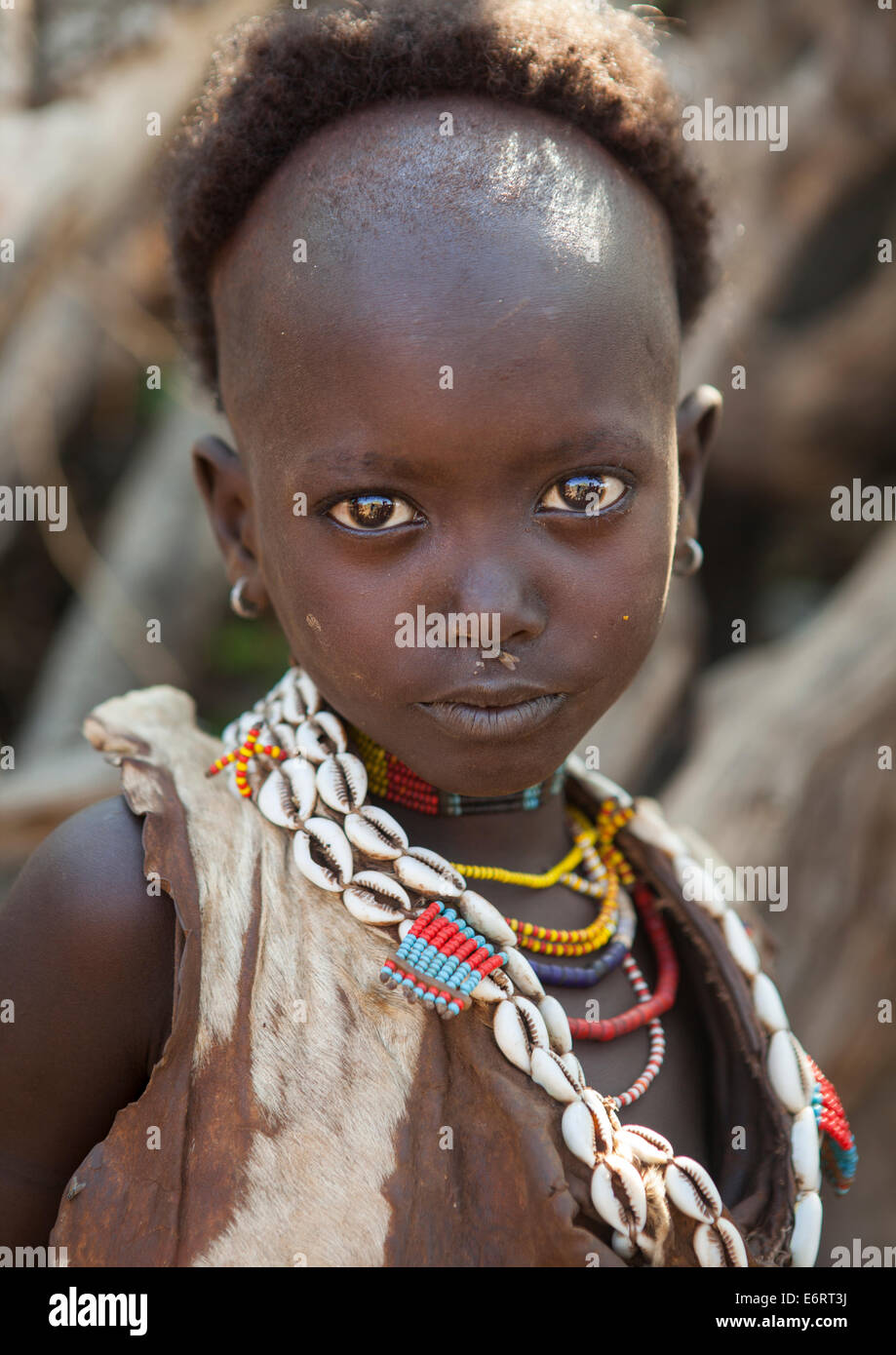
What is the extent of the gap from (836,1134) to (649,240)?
1.16m

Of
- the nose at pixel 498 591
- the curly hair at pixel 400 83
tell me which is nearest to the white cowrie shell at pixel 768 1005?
the nose at pixel 498 591

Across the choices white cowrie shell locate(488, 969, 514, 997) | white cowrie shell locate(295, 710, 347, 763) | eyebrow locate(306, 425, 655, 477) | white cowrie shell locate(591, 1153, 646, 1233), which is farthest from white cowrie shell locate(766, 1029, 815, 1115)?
eyebrow locate(306, 425, 655, 477)

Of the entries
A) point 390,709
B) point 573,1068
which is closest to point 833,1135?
point 573,1068

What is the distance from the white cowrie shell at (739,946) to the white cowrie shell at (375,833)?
55 cm

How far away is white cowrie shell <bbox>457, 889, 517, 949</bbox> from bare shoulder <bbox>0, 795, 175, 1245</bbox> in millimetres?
319

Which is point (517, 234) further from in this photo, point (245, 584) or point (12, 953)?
point (12, 953)

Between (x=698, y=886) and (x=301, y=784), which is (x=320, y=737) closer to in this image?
(x=301, y=784)

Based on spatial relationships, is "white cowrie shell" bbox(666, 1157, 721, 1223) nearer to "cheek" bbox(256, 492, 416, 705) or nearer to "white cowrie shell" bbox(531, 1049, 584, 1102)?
"white cowrie shell" bbox(531, 1049, 584, 1102)

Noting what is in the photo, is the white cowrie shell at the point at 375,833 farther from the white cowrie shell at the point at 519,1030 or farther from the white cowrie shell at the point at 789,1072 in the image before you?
the white cowrie shell at the point at 789,1072

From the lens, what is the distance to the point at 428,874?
1.29 metres

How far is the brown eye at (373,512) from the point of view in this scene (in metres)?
1.22

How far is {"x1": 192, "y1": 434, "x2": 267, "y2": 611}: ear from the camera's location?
1.46 meters

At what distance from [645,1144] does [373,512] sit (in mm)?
747
